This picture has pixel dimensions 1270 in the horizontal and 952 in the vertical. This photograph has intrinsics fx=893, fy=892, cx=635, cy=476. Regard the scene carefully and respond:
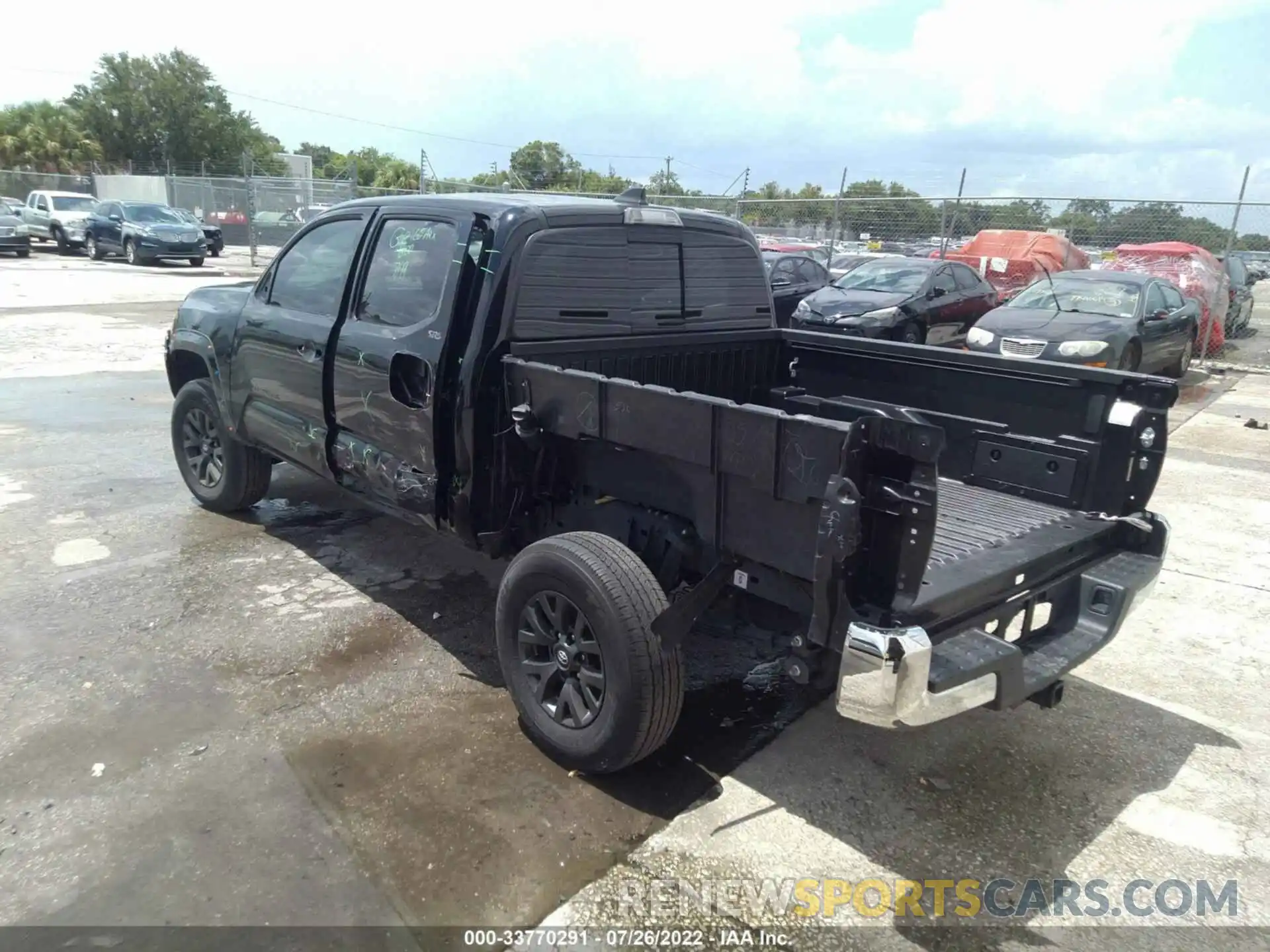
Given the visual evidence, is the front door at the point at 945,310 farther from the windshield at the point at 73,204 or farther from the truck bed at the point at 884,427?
the windshield at the point at 73,204

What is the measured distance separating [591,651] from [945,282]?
11.1 metres

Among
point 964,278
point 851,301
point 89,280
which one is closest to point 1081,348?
point 851,301

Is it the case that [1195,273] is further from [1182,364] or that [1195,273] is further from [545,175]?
[545,175]

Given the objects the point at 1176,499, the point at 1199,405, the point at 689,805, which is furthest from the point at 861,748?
the point at 1199,405

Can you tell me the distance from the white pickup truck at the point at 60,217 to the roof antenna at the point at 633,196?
27.3 meters

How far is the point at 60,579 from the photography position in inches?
187

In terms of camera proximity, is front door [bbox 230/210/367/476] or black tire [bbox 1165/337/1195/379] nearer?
front door [bbox 230/210/367/476]

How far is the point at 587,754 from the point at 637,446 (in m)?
1.10

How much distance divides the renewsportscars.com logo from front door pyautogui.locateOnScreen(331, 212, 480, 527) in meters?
1.84

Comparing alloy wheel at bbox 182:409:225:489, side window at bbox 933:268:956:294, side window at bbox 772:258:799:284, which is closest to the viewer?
alloy wheel at bbox 182:409:225:489

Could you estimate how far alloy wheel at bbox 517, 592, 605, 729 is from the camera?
10.3ft

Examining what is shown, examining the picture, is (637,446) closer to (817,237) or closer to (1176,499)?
(1176,499)

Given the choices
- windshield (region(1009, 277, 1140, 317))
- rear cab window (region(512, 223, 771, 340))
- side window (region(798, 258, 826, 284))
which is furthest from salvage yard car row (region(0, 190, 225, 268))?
rear cab window (region(512, 223, 771, 340))

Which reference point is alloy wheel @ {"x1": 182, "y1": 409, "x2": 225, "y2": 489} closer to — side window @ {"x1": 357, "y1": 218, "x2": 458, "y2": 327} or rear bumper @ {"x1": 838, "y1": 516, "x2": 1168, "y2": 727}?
side window @ {"x1": 357, "y1": 218, "x2": 458, "y2": 327}
